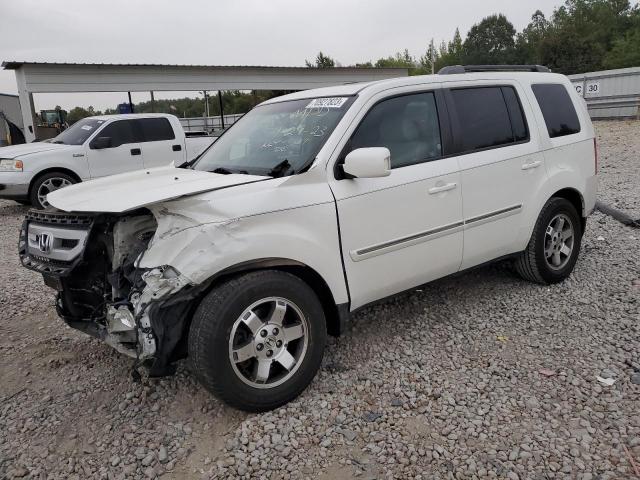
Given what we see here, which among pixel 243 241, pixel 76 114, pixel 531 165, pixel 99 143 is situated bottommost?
pixel 243 241

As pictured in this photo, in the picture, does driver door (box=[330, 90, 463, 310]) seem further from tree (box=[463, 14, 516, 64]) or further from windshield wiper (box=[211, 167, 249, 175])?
tree (box=[463, 14, 516, 64])

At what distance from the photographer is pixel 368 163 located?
302 cm

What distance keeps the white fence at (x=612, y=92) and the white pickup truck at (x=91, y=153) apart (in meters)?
16.6

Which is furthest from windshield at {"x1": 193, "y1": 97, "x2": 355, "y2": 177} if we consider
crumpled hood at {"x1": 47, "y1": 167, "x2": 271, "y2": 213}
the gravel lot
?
the gravel lot

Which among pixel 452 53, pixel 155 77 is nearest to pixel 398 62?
pixel 452 53

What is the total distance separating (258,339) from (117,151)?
27.5ft

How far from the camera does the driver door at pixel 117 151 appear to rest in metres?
9.85

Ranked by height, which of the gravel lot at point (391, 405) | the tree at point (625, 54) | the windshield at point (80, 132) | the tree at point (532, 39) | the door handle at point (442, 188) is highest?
the tree at point (532, 39)

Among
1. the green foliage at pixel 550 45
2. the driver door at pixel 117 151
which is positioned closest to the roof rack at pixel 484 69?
the driver door at pixel 117 151

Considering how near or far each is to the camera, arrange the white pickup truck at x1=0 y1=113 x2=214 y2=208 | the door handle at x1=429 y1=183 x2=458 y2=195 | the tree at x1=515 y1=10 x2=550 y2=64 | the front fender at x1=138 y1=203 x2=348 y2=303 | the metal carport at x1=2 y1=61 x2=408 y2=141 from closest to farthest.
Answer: the front fender at x1=138 y1=203 x2=348 y2=303, the door handle at x1=429 y1=183 x2=458 y2=195, the white pickup truck at x1=0 y1=113 x2=214 y2=208, the metal carport at x1=2 y1=61 x2=408 y2=141, the tree at x1=515 y1=10 x2=550 y2=64

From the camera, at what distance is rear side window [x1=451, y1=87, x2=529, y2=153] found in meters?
3.93

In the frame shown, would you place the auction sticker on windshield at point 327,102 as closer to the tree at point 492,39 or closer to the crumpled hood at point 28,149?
the crumpled hood at point 28,149

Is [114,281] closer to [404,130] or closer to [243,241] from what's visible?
[243,241]

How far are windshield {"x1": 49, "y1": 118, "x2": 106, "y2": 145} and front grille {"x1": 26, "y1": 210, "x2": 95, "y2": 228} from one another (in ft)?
24.1
